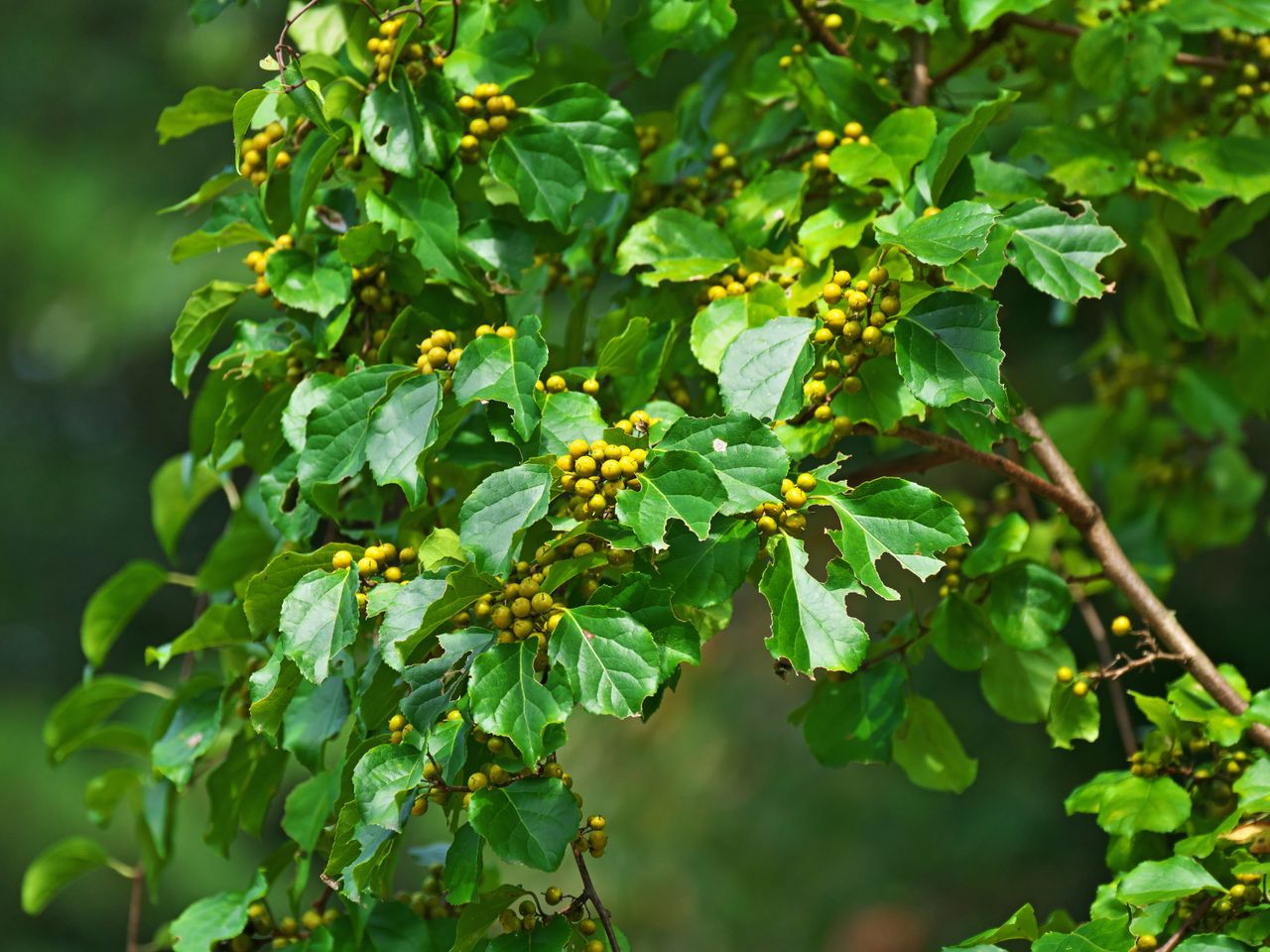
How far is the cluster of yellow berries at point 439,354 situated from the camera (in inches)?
38.1

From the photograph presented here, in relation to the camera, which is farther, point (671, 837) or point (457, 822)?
point (671, 837)

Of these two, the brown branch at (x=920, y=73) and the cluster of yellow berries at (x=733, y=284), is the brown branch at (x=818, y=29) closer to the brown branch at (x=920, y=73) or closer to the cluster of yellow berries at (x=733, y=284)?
the brown branch at (x=920, y=73)

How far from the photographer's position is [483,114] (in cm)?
108

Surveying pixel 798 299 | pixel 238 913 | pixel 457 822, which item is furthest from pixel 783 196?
pixel 238 913

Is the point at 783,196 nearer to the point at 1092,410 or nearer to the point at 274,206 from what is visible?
the point at 274,206

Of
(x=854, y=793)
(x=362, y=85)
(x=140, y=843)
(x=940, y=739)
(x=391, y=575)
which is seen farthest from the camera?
(x=854, y=793)

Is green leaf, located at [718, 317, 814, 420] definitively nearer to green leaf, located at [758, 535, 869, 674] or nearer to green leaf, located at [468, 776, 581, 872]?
green leaf, located at [758, 535, 869, 674]

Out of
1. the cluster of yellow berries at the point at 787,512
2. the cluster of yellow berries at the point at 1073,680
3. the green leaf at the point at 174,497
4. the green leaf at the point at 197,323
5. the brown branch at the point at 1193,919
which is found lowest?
the brown branch at the point at 1193,919

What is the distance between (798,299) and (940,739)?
0.43 metres

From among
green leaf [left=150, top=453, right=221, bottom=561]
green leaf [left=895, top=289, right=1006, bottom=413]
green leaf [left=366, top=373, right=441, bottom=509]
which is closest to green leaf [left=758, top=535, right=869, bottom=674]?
green leaf [left=895, top=289, right=1006, bottom=413]

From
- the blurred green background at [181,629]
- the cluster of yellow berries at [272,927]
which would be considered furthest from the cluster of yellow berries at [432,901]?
the blurred green background at [181,629]

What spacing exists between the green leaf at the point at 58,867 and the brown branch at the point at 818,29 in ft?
3.52

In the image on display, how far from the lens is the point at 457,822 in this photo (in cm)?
94

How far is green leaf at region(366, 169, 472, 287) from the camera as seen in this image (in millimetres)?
1027
